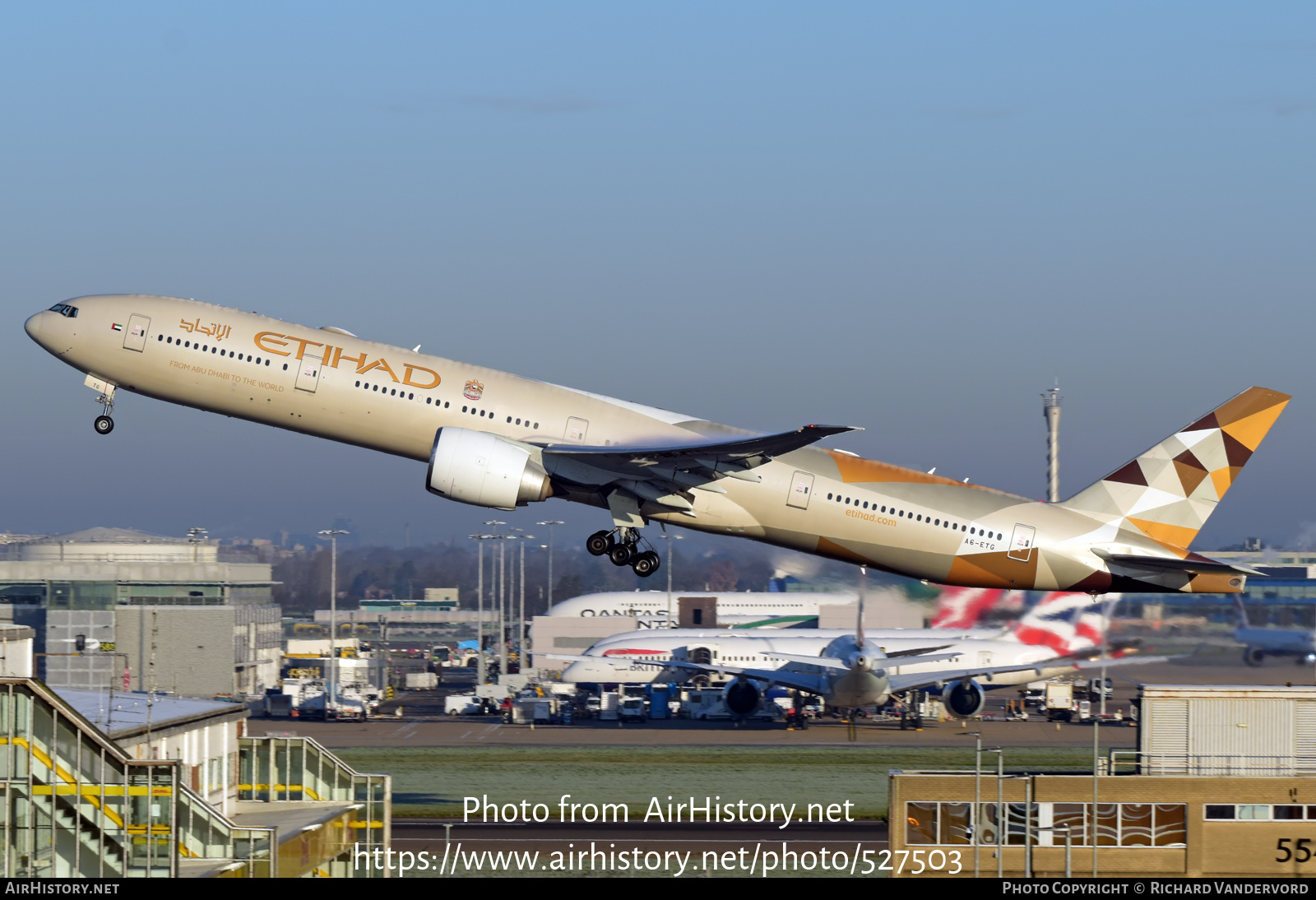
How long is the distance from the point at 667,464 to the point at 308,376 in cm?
994

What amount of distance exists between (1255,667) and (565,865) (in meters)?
19.3

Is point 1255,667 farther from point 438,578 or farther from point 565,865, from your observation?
point 438,578

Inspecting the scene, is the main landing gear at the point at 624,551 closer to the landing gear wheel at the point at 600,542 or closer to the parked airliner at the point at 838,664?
the landing gear wheel at the point at 600,542

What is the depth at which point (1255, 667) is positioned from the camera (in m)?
37.6

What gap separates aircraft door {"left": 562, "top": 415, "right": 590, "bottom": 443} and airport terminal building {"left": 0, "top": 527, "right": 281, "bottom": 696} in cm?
3841

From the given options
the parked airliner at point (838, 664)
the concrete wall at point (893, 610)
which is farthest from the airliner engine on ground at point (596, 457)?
the parked airliner at point (838, 664)

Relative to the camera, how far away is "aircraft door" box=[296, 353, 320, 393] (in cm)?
3978

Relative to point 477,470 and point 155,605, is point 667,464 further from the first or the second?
point 155,605

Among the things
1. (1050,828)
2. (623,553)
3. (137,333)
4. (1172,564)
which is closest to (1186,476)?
(1172,564)

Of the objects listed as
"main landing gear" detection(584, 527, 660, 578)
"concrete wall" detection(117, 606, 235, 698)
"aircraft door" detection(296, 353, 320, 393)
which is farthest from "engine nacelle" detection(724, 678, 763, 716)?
"aircraft door" detection(296, 353, 320, 393)

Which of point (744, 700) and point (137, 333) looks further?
point (744, 700)

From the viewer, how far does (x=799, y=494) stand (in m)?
40.5

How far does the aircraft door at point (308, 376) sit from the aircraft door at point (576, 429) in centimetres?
685

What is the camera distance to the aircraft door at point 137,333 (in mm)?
41062
